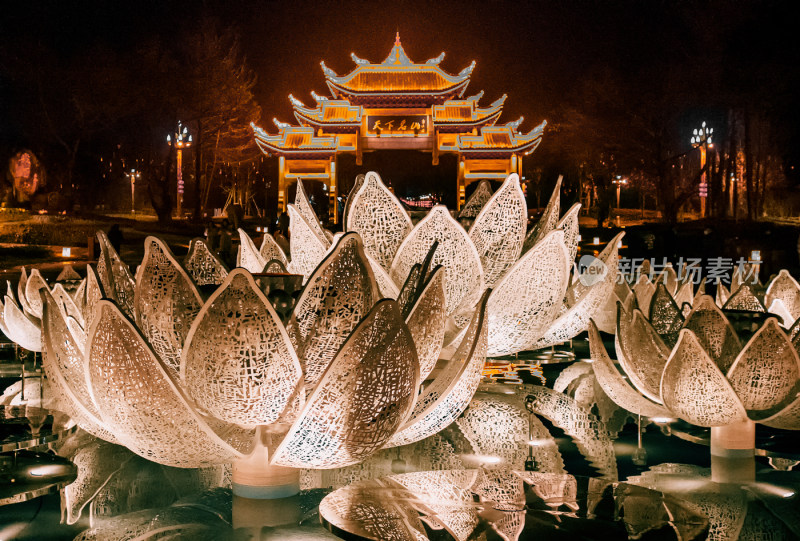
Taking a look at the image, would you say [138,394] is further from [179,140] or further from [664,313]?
[179,140]

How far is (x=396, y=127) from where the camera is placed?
964 inches

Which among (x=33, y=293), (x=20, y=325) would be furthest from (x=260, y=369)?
(x=20, y=325)

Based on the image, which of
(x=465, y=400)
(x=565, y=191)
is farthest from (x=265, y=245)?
(x=565, y=191)

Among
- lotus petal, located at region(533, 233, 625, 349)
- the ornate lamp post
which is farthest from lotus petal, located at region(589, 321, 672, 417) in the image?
the ornate lamp post

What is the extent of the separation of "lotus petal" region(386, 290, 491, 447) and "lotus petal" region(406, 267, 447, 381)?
0.08 m

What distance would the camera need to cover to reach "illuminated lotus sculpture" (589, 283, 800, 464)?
94.7 inches

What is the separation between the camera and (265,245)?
3.55 meters

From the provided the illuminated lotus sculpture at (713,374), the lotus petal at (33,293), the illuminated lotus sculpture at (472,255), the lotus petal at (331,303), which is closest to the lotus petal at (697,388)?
the illuminated lotus sculpture at (713,374)

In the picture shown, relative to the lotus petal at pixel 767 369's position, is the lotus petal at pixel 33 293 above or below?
above

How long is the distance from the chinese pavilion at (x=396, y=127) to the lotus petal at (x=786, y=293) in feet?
63.2

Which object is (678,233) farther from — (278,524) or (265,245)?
(278,524)

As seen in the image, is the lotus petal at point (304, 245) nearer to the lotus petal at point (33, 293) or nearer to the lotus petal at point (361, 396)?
the lotus petal at point (361, 396)

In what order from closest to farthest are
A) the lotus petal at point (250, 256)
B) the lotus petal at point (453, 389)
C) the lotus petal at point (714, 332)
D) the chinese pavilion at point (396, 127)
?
the lotus petal at point (453, 389), the lotus petal at point (714, 332), the lotus petal at point (250, 256), the chinese pavilion at point (396, 127)

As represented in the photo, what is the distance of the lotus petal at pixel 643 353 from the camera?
2.73 m
